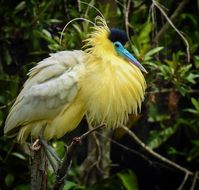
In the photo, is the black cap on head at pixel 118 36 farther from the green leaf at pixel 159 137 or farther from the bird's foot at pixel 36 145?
the green leaf at pixel 159 137

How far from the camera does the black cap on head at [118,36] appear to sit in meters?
3.30

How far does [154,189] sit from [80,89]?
8.30 feet

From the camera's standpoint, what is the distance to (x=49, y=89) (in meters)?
3.29

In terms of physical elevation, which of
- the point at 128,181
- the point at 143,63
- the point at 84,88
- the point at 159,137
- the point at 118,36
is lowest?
the point at 128,181

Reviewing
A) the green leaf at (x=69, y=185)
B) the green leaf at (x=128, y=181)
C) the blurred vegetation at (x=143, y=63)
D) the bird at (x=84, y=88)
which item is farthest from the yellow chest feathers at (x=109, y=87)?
the green leaf at (x=128, y=181)

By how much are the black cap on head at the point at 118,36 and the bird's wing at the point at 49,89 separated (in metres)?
0.20

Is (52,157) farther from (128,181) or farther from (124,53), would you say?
(128,181)

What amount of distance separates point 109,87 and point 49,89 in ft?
1.06

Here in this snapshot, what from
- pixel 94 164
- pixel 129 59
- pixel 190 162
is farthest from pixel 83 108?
pixel 190 162

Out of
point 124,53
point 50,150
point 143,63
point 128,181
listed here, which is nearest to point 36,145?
point 50,150

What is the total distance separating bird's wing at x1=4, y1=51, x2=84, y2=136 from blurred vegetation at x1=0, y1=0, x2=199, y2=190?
760mm

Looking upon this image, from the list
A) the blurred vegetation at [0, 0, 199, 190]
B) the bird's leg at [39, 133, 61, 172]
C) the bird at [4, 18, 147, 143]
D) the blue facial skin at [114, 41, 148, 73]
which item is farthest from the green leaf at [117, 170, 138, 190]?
the blue facial skin at [114, 41, 148, 73]

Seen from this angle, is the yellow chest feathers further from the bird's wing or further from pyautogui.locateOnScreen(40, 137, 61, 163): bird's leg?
pyautogui.locateOnScreen(40, 137, 61, 163): bird's leg

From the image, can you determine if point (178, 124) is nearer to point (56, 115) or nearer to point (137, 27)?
point (137, 27)
